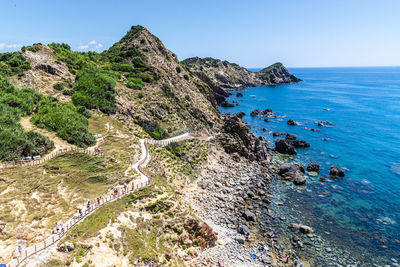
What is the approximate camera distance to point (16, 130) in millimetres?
36281

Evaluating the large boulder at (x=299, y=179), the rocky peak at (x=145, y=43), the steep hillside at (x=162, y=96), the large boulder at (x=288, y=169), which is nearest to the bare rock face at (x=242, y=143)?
the large boulder at (x=288, y=169)

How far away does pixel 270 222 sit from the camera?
1693 inches

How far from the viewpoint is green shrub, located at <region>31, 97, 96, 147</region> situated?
42191mm

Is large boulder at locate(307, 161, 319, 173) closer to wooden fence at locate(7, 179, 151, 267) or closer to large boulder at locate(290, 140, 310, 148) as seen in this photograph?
large boulder at locate(290, 140, 310, 148)

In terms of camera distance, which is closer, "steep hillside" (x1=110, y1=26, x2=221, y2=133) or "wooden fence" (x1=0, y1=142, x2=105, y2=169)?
"wooden fence" (x1=0, y1=142, x2=105, y2=169)

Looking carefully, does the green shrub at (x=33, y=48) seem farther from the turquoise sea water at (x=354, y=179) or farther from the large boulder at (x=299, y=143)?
the large boulder at (x=299, y=143)

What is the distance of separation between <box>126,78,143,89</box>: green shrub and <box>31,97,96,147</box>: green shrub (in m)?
25.4

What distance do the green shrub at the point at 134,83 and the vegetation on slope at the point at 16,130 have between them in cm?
2685

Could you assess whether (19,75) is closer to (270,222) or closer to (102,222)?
(102,222)

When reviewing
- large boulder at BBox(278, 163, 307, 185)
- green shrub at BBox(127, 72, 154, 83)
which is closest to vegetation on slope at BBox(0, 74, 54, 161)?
green shrub at BBox(127, 72, 154, 83)

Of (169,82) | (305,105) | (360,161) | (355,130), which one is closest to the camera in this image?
(360,161)

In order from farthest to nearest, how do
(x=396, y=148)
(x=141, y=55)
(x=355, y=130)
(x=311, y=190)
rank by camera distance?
(x=355, y=130)
(x=141, y=55)
(x=396, y=148)
(x=311, y=190)

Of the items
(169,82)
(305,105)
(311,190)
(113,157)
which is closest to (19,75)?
(113,157)

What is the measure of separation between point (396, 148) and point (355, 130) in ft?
66.6
